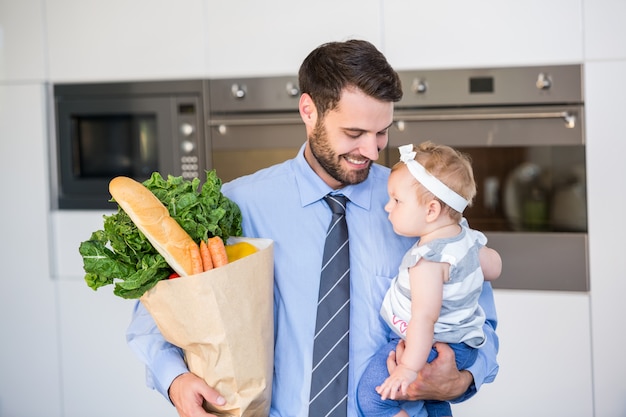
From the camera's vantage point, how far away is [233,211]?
1568mm

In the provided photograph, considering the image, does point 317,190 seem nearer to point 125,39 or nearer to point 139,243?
point 139,243

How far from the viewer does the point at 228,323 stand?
52.8 inches

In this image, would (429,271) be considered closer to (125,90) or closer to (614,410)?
(614,410)

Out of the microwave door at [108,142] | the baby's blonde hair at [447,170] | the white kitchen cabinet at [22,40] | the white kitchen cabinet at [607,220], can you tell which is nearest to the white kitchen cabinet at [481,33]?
the white kitchen cabinet at [607,220]

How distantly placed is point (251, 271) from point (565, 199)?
178cm

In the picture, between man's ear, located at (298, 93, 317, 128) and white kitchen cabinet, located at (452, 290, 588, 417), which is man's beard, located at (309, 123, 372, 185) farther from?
white kitchen cabinet, located at (452, 290, 588, 417)

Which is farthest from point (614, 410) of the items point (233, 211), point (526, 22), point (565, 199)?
point (233, 211)

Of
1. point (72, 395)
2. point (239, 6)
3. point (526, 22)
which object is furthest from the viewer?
point (72, 395)

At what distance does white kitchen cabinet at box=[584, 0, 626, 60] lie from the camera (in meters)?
2.70

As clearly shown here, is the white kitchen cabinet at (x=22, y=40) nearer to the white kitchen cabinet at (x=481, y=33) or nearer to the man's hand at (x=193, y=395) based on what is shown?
the white kitchen cabinet at (x=481, y=33)

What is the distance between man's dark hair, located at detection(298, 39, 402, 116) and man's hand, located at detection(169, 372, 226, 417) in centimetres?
62

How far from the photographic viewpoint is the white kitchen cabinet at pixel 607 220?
2.72 m

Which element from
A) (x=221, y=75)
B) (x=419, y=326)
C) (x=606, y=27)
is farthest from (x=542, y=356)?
(x=221, y=75)

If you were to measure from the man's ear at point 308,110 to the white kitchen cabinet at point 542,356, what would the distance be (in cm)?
140
